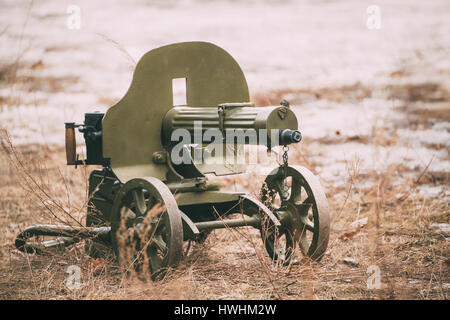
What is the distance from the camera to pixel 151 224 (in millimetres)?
4320

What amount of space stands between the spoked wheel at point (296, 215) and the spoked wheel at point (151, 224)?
0.81 m

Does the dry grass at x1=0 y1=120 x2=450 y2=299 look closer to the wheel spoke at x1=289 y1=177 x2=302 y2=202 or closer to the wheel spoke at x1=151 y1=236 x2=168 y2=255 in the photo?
the wheel spoke at x1=151 y1=236 x2=168 y2=255

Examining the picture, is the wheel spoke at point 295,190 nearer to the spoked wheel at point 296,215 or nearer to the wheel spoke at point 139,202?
the spoked wheel at point 296,215

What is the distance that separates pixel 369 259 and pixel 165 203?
1887 mm

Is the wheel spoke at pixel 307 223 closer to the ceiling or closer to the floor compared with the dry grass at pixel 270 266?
closer to the ceiling

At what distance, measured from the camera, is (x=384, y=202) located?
6.26m

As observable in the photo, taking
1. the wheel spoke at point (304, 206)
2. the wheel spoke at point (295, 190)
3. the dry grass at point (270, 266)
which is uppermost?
the wheel spoke at point (295, 190)

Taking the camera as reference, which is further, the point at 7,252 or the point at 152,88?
the point at 7,252

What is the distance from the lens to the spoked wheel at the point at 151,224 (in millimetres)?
4102

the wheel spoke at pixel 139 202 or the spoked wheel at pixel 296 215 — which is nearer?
the wheel spoke at pixel 139 202

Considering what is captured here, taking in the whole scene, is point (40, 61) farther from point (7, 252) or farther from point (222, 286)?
point (222, 286)

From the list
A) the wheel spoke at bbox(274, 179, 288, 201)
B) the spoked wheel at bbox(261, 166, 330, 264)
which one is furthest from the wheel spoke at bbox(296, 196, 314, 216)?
the wheel spoke at bbox(274, 179, 288, 201)

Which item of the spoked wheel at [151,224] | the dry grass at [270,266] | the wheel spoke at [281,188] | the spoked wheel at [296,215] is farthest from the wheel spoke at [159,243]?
the wheel spoke at [281,188]
